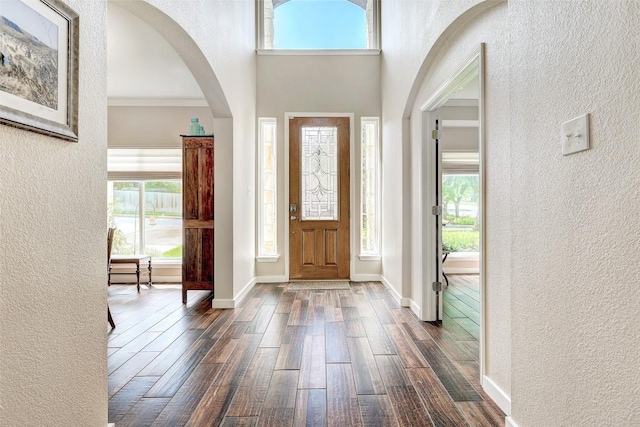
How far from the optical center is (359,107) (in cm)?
519

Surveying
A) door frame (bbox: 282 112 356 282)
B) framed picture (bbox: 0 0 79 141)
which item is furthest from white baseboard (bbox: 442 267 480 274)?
framed picture (bbox: 0 0 79 141)

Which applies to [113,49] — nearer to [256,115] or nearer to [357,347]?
[256,115]

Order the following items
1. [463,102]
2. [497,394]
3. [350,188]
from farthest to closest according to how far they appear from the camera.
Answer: [350,188] < [463,102] < [497,394]

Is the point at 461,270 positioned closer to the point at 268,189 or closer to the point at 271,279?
the point at 271,279

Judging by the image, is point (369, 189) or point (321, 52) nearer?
point (321, 52)

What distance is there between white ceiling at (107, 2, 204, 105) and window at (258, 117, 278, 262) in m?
1.13

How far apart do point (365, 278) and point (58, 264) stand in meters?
4.22

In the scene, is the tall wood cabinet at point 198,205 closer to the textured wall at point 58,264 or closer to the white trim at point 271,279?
the white trim at point 271,279

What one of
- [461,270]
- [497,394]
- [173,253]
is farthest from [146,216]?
[497,394]

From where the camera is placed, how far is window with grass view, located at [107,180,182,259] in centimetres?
548

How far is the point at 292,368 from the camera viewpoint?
2357mm

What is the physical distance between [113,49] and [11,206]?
138 inches

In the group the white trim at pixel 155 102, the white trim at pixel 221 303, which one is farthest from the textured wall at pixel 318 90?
the white trim at pixel 221 303

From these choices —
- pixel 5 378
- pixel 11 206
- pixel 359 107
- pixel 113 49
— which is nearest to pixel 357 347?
pixel 5 378
